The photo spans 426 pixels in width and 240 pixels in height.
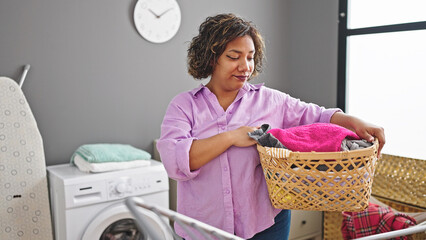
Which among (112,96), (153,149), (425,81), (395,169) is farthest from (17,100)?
(425,81)

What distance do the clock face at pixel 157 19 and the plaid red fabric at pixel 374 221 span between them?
5.83ft

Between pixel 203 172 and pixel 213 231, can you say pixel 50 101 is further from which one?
pixel 213 231

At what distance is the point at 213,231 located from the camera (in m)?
0.72

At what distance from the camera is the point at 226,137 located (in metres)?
1.27

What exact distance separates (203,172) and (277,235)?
33cm

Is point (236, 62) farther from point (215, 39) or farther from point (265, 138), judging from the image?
point (265, 138)

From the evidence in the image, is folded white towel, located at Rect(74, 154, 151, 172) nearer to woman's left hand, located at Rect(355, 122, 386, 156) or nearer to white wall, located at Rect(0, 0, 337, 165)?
white wall, located at Rect(0, 0, 337, 165)

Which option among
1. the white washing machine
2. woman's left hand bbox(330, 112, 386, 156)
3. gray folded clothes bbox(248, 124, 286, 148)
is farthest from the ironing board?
woman's left hand bbox(330, 112, 386, 156)

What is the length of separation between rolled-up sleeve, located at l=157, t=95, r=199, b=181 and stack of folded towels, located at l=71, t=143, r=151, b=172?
1.27 metres

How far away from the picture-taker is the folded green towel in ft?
8.30

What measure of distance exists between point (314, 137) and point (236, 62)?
345 mm

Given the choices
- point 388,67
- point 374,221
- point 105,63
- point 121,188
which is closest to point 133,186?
point 121,188

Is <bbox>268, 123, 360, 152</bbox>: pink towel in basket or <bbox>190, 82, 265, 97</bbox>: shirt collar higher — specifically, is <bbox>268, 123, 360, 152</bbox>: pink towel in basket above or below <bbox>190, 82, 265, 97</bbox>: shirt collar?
below

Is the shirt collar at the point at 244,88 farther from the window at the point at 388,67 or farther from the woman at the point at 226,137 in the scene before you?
the window at the point at 388,67
